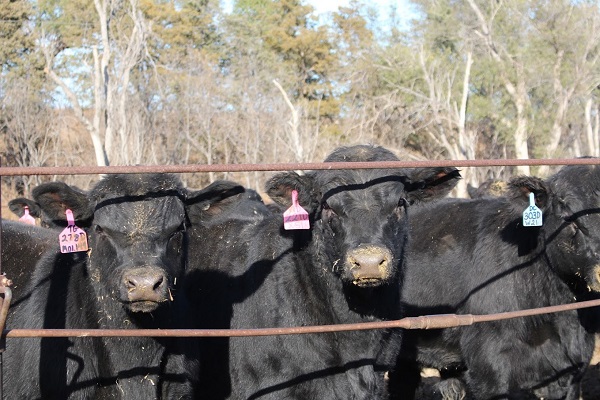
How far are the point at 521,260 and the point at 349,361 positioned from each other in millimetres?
2090

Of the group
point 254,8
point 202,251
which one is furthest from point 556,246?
point 254,8

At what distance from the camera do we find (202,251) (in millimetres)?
5859

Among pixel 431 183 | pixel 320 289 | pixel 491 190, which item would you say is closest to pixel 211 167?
pixel 320 289

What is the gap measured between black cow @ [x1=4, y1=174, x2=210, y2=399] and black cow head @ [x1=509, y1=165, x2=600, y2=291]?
103 inches

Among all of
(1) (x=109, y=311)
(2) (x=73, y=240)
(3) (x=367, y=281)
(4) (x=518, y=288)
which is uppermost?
(2) (x=73, y=240)

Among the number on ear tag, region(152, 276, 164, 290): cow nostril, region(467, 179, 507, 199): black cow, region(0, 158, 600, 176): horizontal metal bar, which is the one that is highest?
region(0, 158, 600, 176): horizontal metal bar

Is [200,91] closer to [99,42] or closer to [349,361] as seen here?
[99,42]

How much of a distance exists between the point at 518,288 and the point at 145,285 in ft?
10.7

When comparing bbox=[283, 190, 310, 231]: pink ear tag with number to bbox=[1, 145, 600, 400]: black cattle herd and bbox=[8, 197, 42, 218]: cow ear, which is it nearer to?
bbox=[1, 145, 600, 400]: black cattle herd

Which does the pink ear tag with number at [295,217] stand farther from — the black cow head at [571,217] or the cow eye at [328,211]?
the black cow head at [571,217]

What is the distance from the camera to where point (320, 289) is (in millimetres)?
4973

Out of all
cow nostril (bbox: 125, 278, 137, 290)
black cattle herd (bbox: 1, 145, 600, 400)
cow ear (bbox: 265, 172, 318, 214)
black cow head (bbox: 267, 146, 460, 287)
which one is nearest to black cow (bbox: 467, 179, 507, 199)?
black cattle herd (bbox: 1, 145, 600, 400)

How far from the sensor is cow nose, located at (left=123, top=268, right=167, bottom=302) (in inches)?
158

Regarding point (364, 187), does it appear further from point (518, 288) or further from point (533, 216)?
point (518, 288)
